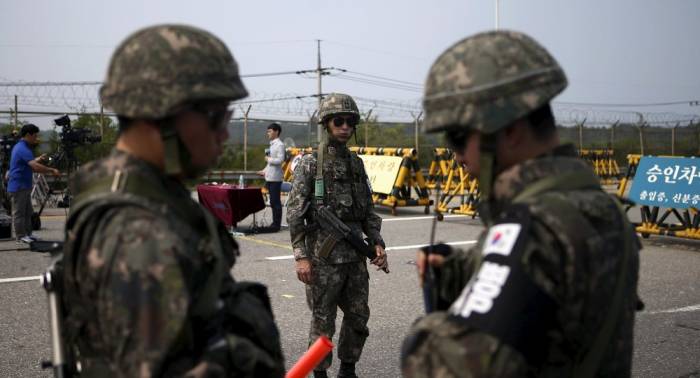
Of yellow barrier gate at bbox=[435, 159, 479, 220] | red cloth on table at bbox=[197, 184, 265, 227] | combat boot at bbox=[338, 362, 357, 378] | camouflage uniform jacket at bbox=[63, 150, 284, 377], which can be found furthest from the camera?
yellow barrier gate at bbox=[435, 159, 479, 220]

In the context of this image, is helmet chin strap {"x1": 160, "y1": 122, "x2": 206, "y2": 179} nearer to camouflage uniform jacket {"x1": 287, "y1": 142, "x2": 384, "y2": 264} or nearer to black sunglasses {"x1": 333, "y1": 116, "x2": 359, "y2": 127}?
camouflage uniform jacket {"x1": 287, "y1": 142, "x2": 384, "y2": 264}

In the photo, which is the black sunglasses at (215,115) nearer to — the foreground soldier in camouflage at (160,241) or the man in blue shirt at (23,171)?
the foreground soldier in camouflage at (160,241)

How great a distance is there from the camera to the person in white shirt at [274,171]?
513 inches

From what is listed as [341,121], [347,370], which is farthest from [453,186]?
[347,370]

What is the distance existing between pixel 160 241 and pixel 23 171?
31.7 feet

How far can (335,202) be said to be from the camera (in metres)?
5.11

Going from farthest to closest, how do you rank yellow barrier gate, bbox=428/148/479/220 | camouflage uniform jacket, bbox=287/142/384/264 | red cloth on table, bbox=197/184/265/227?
yellow barrier gate, bbox=428/148/479/220, red cloth on table, bbox=197/184/265/227, camouflage uniform jacket, bbox=287/142/384/264

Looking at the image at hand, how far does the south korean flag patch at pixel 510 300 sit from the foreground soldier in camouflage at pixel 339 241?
3.12 metres

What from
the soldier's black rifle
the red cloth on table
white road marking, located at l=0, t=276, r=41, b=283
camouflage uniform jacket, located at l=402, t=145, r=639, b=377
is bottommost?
white road marking, located at l=0, t=276, r=41, b=283

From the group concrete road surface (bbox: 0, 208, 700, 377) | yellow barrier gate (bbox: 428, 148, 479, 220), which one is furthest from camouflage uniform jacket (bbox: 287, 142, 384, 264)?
yellow barrier gate (bbox: 428, 148, 479, 220)

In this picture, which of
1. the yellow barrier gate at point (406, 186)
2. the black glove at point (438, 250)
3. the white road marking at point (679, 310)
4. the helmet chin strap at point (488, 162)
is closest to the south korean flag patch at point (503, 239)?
the helmet chin strap at point (488, 162)

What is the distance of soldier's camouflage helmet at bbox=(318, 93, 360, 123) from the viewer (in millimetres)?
5211

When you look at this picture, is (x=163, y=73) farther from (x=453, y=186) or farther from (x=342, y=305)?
(x=453, y=186)

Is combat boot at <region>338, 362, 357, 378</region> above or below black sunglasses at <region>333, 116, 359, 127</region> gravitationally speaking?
below
